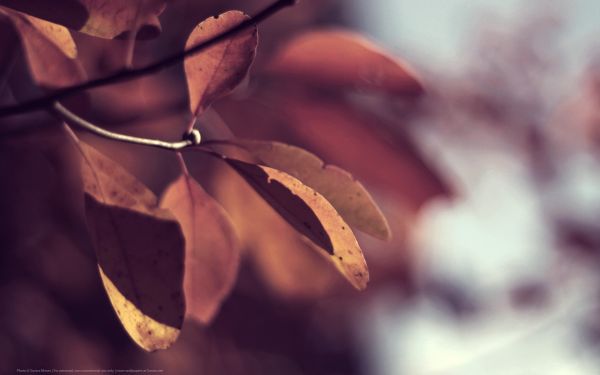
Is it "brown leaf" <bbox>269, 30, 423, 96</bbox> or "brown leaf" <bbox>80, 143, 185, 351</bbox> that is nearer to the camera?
"brown leaf" <bbox>80, 143, 185, 351</bbox>

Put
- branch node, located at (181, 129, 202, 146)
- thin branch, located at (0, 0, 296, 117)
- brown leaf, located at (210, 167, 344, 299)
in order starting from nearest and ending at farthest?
thin branch, located at (0, 0, 296, 117), branch node, located at (181, 129, 202, 146), brown leaf, located at (210, 167, 344, 299)

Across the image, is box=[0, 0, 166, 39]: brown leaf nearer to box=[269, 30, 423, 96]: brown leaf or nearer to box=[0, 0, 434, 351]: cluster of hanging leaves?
box=[0, 0, 434, 351]: cluster of hanging leaves

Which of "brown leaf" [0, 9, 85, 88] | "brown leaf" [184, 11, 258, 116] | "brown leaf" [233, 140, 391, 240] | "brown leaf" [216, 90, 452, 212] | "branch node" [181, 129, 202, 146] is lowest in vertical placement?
"brown leaf" [0, 9, 85, 88]

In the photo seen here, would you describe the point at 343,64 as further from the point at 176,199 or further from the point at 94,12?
the point at 94,12

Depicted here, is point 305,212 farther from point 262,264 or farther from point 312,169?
point 262,264

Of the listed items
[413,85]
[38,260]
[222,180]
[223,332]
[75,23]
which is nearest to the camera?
[75,23]

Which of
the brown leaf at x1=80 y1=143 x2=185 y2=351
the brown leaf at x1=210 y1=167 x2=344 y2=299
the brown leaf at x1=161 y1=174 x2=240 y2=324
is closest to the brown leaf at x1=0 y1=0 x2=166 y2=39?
the brown leaf at x1=80 y1=143 x2=185 y2=351

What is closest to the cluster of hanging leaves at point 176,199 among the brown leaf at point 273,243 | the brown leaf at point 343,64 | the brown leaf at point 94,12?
the brown leaf at point 94,12

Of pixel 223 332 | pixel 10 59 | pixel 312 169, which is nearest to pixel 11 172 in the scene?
pixel 10 59
